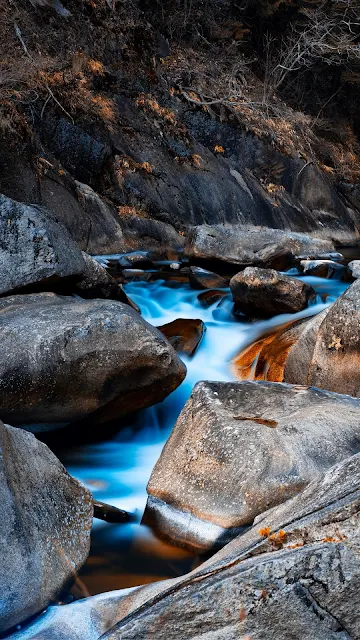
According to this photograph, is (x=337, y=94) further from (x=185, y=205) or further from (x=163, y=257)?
(x=163, y=257)

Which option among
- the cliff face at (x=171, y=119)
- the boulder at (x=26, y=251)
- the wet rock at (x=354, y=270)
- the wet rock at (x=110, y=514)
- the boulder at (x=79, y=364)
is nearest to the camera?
the wet rock at (x=110, y=514)

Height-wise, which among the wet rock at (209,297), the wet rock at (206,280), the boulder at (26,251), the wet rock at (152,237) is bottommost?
the wet rock at (152,237)

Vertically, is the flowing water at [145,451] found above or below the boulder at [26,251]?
below

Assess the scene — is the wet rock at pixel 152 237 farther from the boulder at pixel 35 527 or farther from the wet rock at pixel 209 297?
the boulder at pixel 35 527

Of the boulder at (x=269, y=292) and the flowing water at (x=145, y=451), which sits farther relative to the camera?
the boulder at (x=269, y=292)

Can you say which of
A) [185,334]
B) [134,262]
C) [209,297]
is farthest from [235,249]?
[185,334]

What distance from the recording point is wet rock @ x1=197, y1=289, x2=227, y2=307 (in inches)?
383

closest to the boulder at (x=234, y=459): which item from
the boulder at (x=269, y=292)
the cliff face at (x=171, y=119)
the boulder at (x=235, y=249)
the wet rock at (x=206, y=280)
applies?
the boulder at (x=269, y=292)

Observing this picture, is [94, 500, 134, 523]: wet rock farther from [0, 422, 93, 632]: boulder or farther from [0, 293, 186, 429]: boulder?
[0, 293, 186, 429]: boulder

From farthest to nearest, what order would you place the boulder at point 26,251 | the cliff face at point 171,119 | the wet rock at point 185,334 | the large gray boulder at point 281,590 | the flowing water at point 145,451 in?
the cliff face at point 171,119
the wet rock at point 185,334
the boulder at point 26,251
the flowing water at point 145,451
the large gray boulder at point 281,590

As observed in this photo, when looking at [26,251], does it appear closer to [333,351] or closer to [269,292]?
[269,292]

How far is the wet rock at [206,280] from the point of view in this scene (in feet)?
34.6

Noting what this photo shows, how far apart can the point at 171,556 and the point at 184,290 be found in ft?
21.9

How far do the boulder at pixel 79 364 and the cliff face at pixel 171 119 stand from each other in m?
6.24
